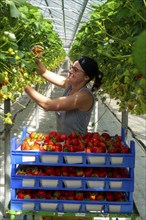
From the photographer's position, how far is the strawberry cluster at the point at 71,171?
2434 mm

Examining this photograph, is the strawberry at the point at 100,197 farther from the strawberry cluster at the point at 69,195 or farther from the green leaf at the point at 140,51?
the green leaf at the point at 140,51

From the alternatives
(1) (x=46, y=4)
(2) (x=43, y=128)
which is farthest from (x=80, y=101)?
(1) (x=46, y=4)

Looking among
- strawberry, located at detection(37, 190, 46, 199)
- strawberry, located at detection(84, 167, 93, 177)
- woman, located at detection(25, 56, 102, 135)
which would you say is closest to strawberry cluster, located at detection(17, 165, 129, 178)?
strawberry, located at detection(84, 167, 93, 177)

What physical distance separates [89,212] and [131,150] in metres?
0.57

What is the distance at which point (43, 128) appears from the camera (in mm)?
8398

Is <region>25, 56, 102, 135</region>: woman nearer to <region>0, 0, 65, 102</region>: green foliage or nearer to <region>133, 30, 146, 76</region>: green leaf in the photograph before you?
<region>0, 0, 65, 102</region>: green foliage

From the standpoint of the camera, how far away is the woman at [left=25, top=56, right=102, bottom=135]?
2.73m

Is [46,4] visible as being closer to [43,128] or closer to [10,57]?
[43,128]

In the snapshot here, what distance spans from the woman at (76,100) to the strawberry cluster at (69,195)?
0.68m

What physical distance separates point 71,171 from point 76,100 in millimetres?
648

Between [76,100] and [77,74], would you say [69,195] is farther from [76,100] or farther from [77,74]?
[77,74]

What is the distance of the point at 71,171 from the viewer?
246 centimetres

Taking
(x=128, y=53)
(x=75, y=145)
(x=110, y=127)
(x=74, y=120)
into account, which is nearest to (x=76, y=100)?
(x=74, y=120)

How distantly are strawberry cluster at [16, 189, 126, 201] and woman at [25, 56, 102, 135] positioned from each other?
2.23 ft
